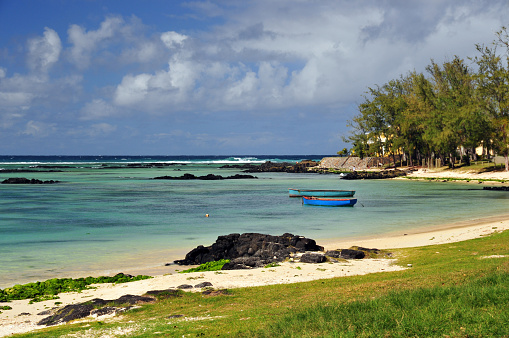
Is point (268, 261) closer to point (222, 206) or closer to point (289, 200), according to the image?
point (222, 206)

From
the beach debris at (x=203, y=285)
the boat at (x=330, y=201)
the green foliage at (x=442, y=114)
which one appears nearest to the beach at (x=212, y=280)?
the beach debris at (x=203, y=285)

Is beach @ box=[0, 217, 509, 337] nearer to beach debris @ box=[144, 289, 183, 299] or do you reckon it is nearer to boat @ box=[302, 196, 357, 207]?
beach debris @ box=[144, 289, 183, 299]

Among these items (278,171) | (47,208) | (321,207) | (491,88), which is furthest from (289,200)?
(278,171)

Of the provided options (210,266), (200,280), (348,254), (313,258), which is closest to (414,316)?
(200,280)

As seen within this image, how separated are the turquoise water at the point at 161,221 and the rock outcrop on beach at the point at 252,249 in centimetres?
168

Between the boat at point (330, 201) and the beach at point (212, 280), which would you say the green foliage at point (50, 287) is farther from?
the boat at point (330, 201)

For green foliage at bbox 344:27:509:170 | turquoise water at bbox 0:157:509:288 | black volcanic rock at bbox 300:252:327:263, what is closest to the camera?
black volcanic rock at bbox 300:252:327:263

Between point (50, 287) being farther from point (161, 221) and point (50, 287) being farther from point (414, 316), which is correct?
point (161, 221)

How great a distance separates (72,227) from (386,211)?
25.4 meters

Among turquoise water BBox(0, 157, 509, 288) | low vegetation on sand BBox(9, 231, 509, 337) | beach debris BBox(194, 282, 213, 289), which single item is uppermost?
low vegetation on sand BBox(9, 231, 509, 337)

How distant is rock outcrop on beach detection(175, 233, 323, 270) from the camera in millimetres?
21128

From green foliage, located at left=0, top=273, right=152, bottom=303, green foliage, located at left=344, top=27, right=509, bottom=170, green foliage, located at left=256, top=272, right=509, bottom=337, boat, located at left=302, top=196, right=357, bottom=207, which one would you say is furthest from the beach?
green foliage, located at left=344, top=27, right=509, bottom=170

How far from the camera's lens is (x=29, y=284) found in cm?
1680

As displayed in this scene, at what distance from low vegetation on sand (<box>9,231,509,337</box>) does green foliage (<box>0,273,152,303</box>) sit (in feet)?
15.0
